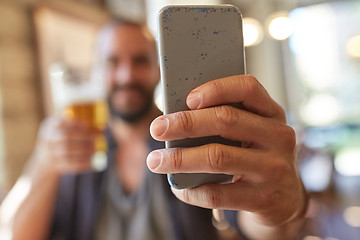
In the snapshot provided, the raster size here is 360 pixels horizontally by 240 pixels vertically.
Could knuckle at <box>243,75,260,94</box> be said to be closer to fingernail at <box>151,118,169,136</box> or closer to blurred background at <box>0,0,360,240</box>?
fingernail at <box>151,118,169,136</box>

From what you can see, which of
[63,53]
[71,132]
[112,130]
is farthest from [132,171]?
[63,53]

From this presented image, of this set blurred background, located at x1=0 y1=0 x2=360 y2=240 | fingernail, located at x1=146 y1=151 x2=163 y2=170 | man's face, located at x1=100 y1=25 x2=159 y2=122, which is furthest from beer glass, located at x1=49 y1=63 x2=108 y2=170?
blurred background, located at x1=0 y1=0 x2=360 y2=240

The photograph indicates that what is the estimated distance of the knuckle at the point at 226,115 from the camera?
203 mm

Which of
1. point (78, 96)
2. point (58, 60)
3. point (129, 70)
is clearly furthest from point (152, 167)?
point (58, 60)

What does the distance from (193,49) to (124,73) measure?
0.65m

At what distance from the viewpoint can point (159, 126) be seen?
0.19 meters

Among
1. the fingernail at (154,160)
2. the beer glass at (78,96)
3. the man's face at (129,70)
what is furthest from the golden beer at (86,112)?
the fingernail at (154,160)

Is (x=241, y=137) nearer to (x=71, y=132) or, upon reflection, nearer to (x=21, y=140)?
(x=71, y=132)

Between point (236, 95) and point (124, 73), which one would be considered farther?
point (124, 73)

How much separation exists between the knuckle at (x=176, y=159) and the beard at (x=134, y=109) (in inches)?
26.3

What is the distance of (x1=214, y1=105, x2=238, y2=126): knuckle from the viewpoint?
0.67 feet

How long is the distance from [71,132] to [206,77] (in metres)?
0.44

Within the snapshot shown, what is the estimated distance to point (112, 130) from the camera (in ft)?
2.97

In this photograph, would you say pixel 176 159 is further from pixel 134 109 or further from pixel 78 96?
pixel 134 109
